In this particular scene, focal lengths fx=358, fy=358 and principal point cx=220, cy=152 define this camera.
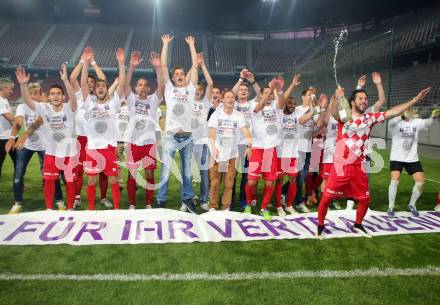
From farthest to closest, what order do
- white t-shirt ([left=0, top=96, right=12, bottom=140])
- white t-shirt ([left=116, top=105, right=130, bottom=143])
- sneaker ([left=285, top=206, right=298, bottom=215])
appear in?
1. white t-shirt ([left=116, top=105, right=130, bottom=143])
2. white t-shirt ([left=0, top=96, right=12, bottom=140])
3. sneaker ([left=285, top=206, right=298, bottom=215])

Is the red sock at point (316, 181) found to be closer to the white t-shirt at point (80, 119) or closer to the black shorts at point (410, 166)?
the black shorts at point (410, 166)

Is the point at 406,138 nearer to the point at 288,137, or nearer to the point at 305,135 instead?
the point at 305,135

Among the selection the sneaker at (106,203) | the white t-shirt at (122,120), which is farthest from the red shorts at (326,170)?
the white t-shirt at (122,120)

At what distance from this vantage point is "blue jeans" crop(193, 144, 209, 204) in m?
6.54

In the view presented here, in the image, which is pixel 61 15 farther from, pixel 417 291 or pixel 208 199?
pixel 417 291

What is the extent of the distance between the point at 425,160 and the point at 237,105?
32.9ft

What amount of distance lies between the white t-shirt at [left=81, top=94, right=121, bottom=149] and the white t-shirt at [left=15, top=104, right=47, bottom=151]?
824 millimetres

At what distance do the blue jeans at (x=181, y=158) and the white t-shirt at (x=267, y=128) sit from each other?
1.12 metres

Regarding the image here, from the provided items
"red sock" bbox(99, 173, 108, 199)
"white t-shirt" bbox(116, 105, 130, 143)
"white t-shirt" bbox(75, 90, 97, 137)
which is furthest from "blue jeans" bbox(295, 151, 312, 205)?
"white t-shirt" bbox(75, 90, 97, 137)

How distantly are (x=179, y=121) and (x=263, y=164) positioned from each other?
154 cm

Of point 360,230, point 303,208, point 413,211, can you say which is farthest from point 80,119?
point 413,211

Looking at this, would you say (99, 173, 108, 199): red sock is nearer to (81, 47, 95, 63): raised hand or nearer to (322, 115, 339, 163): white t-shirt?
(81, 47, 95, 63): raised hand

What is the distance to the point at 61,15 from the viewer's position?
42.7 meters

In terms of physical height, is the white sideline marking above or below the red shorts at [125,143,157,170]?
below
